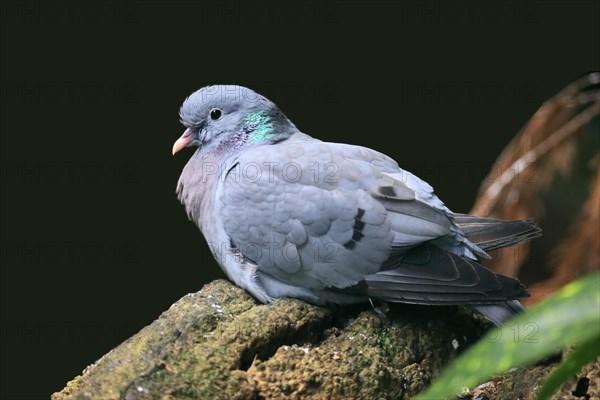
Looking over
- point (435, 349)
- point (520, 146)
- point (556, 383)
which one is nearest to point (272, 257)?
point (435, 349)

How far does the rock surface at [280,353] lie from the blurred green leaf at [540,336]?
1.54m

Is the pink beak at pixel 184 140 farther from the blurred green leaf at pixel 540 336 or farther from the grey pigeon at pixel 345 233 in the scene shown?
the blurred green leaf at pixel 540 336

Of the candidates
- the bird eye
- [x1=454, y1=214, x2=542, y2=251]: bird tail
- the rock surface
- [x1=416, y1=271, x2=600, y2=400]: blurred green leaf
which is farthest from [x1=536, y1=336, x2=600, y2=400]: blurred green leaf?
the bird eye

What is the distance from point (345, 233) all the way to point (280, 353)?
2.24 feet

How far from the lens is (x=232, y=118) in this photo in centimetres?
471

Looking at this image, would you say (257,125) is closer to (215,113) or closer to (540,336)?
(215,113)

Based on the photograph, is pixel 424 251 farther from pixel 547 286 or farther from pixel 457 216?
pixel 547 286

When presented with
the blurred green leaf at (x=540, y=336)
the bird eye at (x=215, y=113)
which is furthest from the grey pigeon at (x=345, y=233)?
the blurred green leaf at (x=540, y=336)

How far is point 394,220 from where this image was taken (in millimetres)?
4164

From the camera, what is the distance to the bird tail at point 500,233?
4543 millimetres

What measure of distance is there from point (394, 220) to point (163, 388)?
4.55ft

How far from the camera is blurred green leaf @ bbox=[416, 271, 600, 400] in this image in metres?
2.07

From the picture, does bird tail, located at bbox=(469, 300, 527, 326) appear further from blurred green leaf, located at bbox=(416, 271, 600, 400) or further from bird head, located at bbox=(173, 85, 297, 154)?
blurred green leaf, located at bbox=(416, 271, 600, 400)

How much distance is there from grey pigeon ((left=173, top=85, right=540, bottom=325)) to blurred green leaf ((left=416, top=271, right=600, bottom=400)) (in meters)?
1.89
